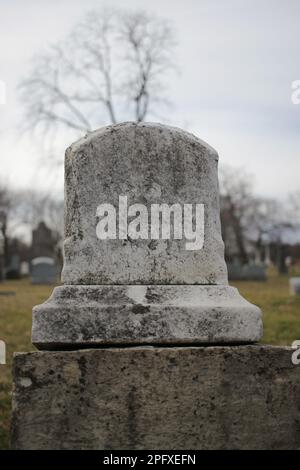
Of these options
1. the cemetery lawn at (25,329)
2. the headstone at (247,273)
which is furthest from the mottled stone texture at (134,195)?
the headstone at (247,273)

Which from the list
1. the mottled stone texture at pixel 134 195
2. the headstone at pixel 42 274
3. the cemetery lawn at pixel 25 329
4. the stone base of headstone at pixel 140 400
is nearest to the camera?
the stone base of headstone at pixel 140 400

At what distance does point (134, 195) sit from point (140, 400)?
98cm

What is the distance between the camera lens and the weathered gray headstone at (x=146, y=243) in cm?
286

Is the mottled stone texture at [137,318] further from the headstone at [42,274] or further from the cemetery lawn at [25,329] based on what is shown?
the headstone at [42,274]

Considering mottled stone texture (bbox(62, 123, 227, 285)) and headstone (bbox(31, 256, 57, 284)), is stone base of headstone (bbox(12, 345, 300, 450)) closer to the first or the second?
mottled stone texture (bbox(62, 123, 227, 285))

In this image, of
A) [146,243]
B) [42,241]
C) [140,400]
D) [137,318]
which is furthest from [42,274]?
[42,241]

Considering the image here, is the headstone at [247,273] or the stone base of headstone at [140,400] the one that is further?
the headstone at [247,273]

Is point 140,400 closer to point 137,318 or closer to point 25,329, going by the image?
point 137,318

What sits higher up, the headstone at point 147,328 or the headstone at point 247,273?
the headstone at point 147,328

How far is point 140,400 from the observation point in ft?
8.77
